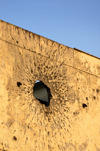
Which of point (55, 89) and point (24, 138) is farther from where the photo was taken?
point (55, 89)

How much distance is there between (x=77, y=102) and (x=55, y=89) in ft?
2.00

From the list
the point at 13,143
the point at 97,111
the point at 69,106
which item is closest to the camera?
the point at 13,143

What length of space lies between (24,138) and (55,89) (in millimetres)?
1190

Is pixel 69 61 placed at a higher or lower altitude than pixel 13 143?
higher

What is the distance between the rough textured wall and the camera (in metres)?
7.72

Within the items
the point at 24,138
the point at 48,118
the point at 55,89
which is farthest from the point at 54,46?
the point at 24,138

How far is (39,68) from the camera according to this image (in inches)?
329

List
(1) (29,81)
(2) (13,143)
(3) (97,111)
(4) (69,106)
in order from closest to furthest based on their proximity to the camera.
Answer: (2) (13,143) → (1) (29,81) → (4) (69,106) → (3) (97,111)

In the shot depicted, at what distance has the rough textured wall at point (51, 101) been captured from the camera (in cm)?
772

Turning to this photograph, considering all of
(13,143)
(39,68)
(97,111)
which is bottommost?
(13,143)

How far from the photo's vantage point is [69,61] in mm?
9016

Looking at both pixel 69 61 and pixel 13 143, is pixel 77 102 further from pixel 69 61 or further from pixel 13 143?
pixel 13 143

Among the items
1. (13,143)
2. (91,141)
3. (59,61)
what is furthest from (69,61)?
(13,143)

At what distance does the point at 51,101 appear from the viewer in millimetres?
8398
